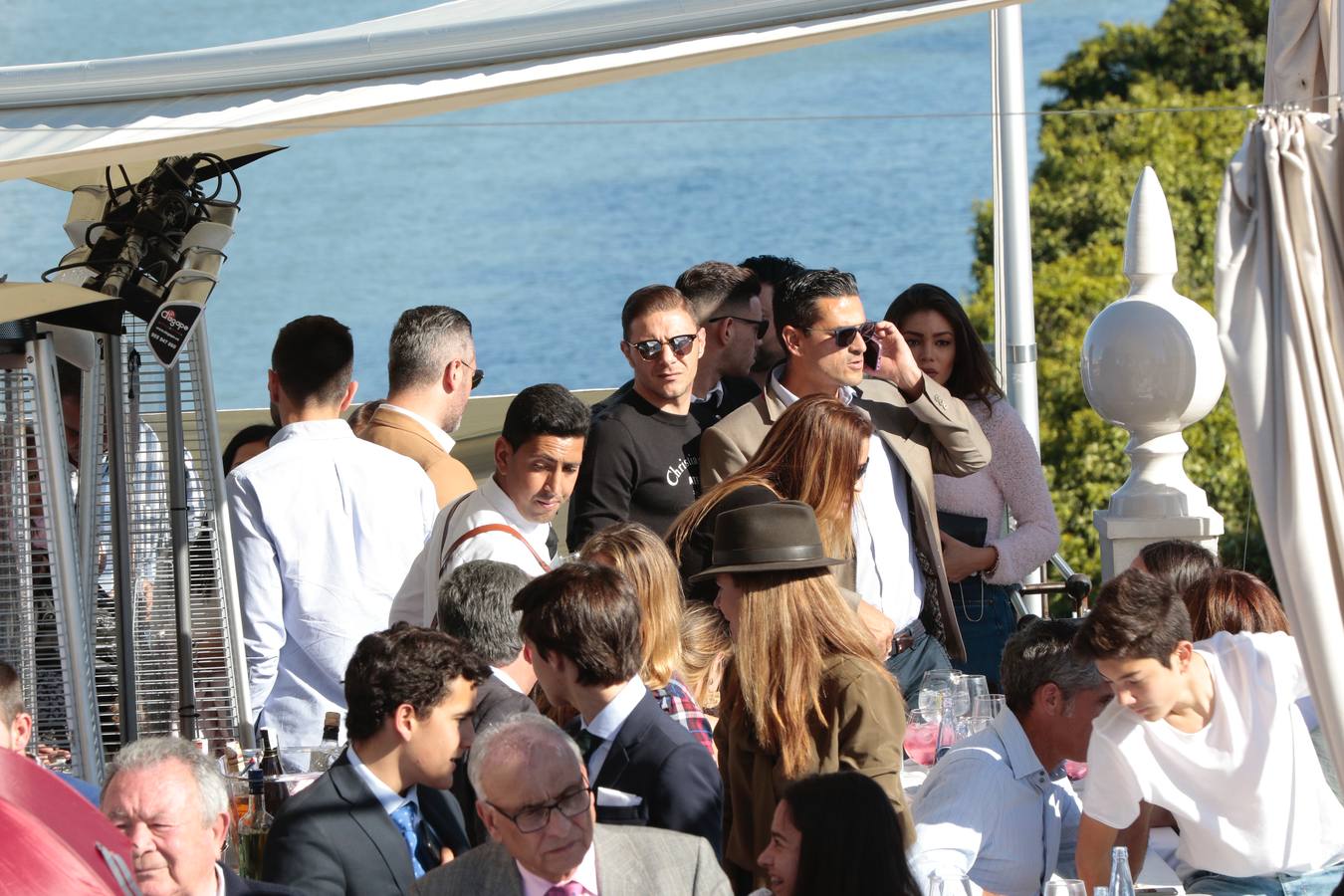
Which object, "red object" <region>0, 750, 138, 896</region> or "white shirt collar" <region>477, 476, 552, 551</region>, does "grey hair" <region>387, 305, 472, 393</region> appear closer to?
"white shirt collar" <region>477, 476, 552, 551</region>

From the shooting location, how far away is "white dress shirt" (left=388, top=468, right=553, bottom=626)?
4.27 m

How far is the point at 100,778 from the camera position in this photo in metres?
4.04

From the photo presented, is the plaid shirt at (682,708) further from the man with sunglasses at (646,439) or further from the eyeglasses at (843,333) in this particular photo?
the eyeglasses at (843,333)

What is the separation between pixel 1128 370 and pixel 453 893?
338 cm

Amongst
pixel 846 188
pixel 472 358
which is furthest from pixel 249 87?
pixel 846 188

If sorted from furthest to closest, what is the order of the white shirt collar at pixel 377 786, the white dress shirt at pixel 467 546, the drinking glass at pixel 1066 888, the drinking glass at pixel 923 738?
the drinking glass at pixel 923 738 < the white dress shirt at pixel 467 546 < the white shirt collar at pixel 377 786 < the drinking glass at pixel 1066 888

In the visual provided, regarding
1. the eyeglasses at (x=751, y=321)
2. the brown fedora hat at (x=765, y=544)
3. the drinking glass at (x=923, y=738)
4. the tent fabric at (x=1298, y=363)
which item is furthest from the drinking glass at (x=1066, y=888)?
the eyeglasses at (x=751, y=321)

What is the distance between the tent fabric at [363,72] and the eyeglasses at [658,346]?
1780mm

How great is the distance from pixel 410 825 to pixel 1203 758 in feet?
5.33

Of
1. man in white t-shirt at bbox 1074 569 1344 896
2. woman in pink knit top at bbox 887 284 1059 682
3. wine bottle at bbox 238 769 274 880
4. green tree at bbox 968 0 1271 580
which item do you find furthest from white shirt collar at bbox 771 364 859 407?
green tree at bbox 968 0 1271 580

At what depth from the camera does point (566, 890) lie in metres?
2.96

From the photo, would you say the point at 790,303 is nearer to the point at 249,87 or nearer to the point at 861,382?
the point at 861,382

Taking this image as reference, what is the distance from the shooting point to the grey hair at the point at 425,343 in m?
4.88

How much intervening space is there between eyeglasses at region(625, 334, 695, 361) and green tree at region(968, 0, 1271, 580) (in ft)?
53.2
